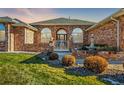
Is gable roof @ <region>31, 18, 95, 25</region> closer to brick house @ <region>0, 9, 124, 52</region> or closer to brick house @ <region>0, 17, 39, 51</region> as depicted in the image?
brick house @ <region>0, 9, 124, 52</region>

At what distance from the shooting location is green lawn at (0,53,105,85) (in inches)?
549

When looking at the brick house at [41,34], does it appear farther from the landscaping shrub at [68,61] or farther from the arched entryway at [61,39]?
the landscaping shrub at [68,61]

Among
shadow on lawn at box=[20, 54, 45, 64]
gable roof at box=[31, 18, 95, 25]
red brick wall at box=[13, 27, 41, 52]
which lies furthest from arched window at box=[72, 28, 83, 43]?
shadow on lawn at box=[20, 54, 45, 64]

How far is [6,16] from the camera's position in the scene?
21703 millimetres

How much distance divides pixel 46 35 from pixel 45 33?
0.35 m

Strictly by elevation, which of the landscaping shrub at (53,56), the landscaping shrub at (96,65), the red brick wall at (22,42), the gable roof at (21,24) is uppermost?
the gable roof at (21,24)

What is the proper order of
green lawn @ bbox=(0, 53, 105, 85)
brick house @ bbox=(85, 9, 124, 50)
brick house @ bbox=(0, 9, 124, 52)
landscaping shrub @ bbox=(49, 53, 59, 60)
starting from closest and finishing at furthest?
green lawn @ bbox=(0, 53, 105, 85) < brick house @ bbox=(85, 9, 124, 50) < landscaping shrub @ bbox=(49, 53, 59, 60) < brick house @ bbox=(0, 9, 124, 52)

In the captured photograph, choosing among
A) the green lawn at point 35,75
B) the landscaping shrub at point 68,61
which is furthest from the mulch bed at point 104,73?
the landscaping shrub at point 68,61

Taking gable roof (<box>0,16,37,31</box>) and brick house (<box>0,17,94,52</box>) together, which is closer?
brick house (<box>0,17,94,52</box>)

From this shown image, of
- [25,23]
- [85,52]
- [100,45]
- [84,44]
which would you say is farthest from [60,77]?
[25,23]

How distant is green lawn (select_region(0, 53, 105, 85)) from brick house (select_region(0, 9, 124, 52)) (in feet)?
15.1

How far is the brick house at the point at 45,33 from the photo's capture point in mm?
21531

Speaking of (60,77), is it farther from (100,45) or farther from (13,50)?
(13,50)
